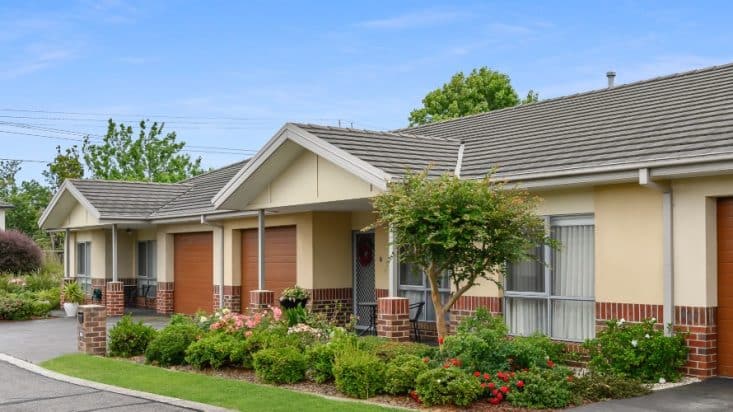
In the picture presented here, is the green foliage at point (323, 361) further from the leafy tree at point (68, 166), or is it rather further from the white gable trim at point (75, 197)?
the leafy tree at point (68, 166)

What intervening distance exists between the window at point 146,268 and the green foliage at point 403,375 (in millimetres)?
19148

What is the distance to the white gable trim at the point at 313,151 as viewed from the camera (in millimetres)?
13914

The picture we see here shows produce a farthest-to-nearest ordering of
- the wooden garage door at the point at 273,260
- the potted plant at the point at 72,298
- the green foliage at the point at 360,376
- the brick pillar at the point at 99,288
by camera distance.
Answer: the brick pillar at the point at 99,288, the potted plant at the point at 72,298, the wooden garage door at the point at 273,260, the green foliage at the point at 360,376

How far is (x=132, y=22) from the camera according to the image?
75.7 ft

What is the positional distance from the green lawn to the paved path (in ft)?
8.62

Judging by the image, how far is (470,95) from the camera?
42.4 meters

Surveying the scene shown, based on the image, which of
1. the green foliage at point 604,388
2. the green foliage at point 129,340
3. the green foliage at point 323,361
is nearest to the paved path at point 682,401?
the green foliage at point 604,388

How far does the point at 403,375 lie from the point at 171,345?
201 inches

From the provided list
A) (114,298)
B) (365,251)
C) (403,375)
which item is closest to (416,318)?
(365,251)

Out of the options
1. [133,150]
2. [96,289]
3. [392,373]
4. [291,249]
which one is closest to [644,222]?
[392,373]

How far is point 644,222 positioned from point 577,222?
1258 millimetres

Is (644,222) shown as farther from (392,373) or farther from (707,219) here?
(392,373)

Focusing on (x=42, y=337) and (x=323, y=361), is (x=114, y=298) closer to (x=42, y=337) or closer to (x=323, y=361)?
(x=42, y=337)

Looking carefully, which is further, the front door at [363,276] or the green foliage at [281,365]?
the front door at [363,276]
